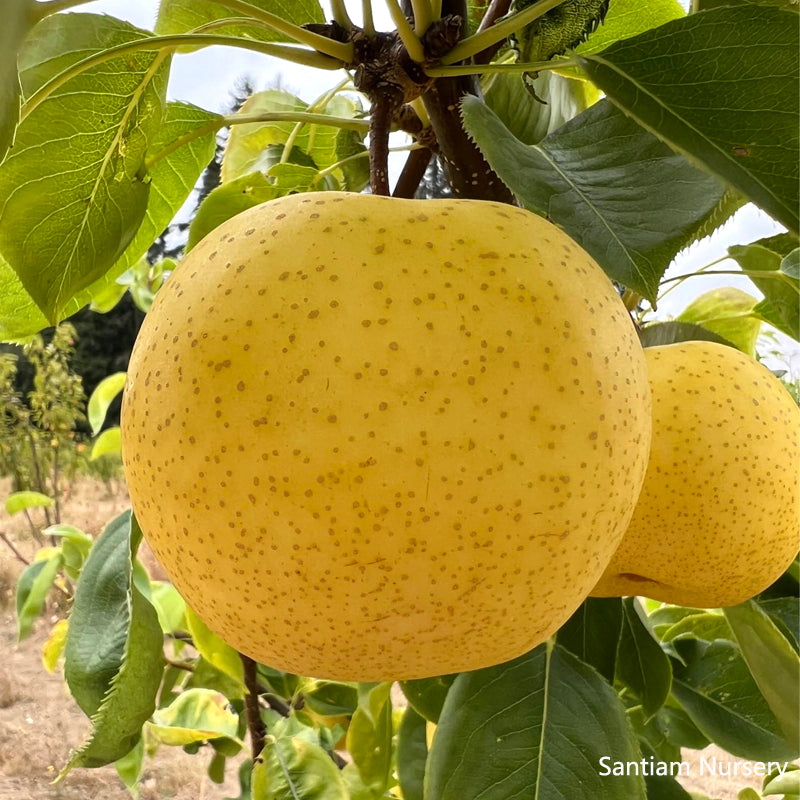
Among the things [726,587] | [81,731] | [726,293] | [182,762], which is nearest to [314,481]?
[726,587]

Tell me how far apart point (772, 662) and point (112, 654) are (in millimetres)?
443

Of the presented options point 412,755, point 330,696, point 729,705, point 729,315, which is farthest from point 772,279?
point 330,696

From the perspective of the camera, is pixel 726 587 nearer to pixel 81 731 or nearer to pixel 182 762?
pixel 182 762

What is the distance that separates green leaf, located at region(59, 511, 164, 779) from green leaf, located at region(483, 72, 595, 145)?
1.26 feet

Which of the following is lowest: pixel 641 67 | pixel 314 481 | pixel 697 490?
pixel 697 490

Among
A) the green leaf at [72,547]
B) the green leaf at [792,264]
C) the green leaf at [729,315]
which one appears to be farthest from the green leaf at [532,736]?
the green leaf at [72,547]

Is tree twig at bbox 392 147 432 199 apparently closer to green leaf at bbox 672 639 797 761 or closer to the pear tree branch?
the pear tree branch

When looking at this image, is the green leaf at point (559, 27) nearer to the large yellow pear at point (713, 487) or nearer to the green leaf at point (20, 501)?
the large yellow pear at point (713, 487)

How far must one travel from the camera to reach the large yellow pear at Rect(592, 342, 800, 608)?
0.51m

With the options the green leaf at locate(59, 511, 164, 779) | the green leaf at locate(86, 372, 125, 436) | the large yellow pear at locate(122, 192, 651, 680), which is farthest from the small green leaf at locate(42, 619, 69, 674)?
the large yellow pear at locate(122, 192, 651, 680)

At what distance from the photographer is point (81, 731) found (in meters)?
2.47

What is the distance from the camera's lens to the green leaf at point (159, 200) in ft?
1.81

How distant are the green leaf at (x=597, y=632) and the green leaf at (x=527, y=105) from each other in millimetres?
353

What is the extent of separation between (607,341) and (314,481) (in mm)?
128
